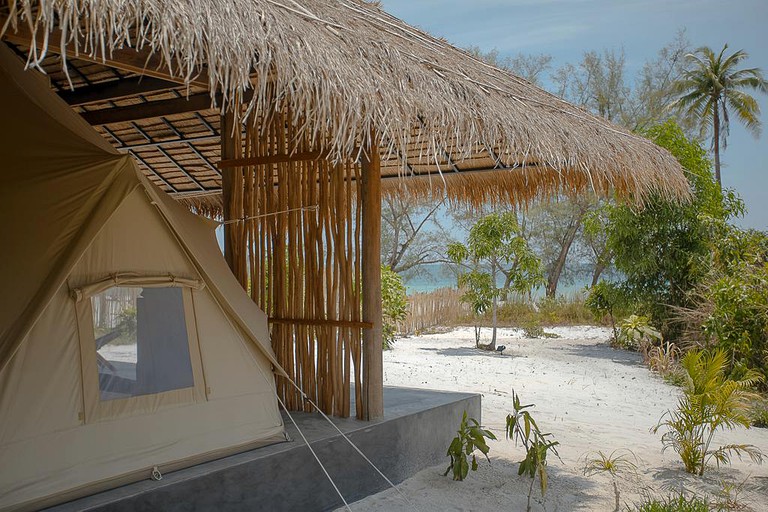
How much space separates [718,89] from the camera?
22344 millimetres

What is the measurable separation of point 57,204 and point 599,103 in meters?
20.8

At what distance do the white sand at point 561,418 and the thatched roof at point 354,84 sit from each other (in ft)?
6.08

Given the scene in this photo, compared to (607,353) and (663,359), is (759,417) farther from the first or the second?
(607,353)

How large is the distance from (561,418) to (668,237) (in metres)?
4.84

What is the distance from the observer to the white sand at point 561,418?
168 inches

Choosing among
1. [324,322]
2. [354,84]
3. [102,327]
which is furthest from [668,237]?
[102,327]

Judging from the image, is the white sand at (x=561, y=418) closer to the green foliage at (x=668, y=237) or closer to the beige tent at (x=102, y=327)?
the green foliage at (x=668, y=237)

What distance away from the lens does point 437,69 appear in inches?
164

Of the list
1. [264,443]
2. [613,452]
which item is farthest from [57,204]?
[613,452]

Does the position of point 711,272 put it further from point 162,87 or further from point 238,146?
point 162,87

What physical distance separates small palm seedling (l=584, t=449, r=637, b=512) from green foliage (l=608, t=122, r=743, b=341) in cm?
532

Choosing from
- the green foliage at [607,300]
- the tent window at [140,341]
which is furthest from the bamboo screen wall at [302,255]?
the green foliage at [607,300]

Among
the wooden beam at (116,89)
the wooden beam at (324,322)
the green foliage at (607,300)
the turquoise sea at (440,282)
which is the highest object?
the wooden beam at (116,89)

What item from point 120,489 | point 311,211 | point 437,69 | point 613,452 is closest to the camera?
point 120,489
